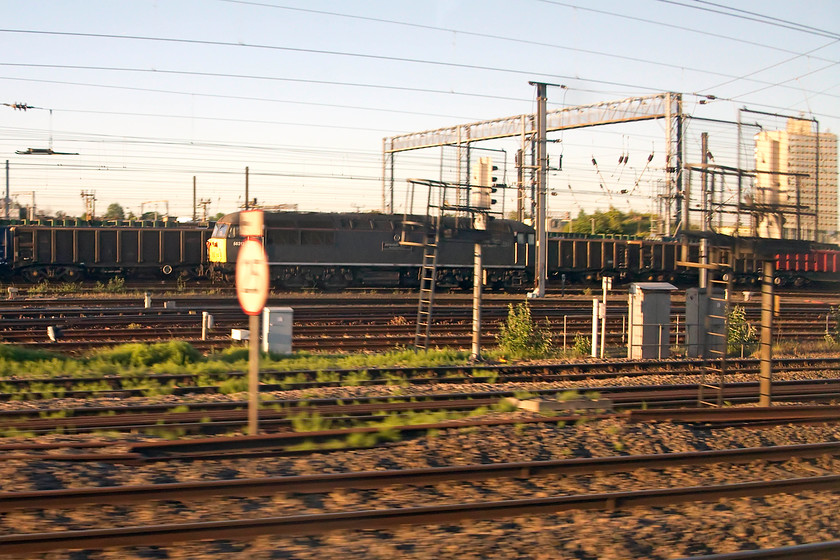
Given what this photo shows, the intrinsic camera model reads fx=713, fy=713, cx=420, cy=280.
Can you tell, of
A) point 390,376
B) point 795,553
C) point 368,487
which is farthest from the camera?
point 390,376

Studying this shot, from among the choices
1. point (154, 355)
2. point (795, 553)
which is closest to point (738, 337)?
point (154, 355)

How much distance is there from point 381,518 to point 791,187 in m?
8.29

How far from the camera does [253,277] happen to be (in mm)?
6648

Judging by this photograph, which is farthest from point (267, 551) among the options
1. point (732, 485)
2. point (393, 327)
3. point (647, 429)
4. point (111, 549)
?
point (393, 327)

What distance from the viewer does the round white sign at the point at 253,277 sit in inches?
257

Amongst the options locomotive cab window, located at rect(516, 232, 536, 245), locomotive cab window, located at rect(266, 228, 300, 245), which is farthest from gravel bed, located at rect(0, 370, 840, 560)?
locomotive cab window, located at rect(516, 232, 536, 245)

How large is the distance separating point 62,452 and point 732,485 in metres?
5.87

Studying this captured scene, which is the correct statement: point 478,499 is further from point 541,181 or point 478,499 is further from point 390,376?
point 541,181

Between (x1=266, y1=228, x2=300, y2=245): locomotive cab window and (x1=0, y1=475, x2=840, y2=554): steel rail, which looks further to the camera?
(x1=266, y1=228, x2=300, y2=245): locomotive cab window

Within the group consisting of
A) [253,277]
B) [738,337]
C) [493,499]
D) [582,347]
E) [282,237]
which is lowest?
[493,499]

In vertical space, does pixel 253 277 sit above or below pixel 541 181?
below

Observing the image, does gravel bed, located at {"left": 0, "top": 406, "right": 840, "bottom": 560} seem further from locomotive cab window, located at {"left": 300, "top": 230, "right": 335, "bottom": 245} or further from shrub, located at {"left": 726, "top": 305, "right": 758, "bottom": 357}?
locomotive cab window, located at {"left": 300, "top": 230, "right": 335, "bottom": 245}

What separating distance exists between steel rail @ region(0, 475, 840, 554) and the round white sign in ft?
7.54

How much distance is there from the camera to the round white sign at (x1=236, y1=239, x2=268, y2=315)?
6539 millimetres
